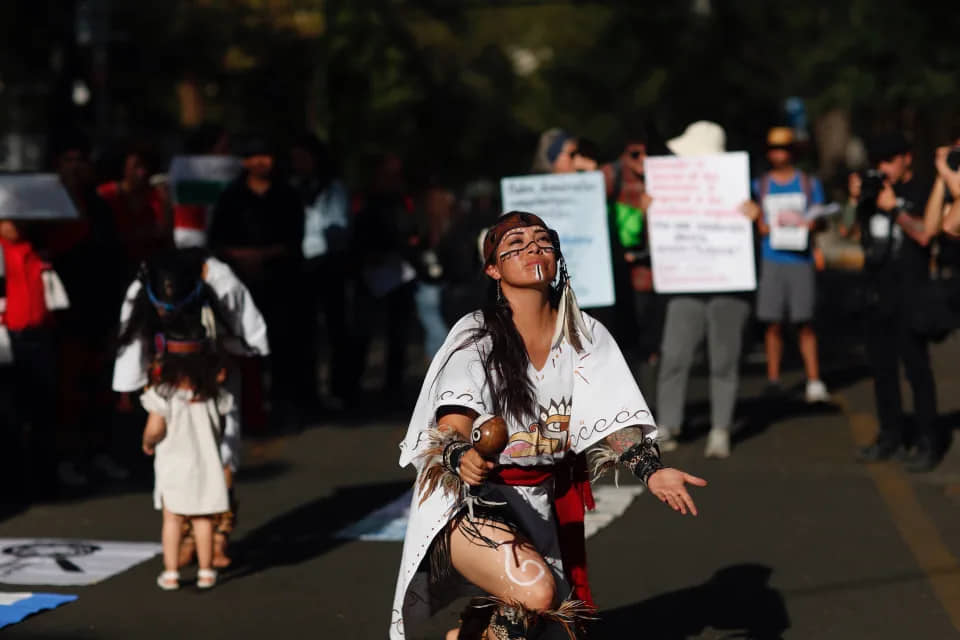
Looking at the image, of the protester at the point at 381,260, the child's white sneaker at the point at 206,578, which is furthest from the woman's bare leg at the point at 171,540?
the protester at the point at 381,260

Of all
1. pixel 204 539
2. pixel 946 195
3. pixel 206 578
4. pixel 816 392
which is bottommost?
pixel 816 392

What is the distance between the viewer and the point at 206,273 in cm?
783

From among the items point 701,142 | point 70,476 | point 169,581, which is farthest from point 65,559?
point 701,142

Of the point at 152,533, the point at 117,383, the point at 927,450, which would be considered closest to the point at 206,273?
the point at 117,383

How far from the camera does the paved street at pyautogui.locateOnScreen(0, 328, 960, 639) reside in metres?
6.82

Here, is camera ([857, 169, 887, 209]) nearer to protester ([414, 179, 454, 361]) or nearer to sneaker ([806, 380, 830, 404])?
sneaker ([806, 380, 830, 404])

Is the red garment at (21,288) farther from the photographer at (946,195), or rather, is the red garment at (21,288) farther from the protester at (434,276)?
the protester at (434,276)

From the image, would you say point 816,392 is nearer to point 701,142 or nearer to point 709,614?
point 701,142

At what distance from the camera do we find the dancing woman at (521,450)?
199 inches

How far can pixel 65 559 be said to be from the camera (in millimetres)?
8016

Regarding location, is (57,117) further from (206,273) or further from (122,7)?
(206,273)

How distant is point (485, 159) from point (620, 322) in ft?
155

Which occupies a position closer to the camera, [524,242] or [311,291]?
[524,242]

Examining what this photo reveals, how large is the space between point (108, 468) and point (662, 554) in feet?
11.8
